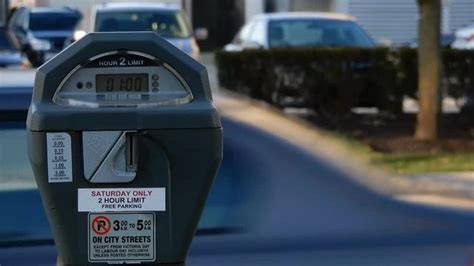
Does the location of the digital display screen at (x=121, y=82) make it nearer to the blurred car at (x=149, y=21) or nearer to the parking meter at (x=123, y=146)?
the parking meter at (x=123, y=146)

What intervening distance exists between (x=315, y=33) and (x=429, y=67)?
3.53m

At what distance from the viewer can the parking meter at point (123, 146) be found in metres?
2.69

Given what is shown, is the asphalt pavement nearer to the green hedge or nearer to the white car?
the green hedge

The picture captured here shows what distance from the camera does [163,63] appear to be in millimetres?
2752

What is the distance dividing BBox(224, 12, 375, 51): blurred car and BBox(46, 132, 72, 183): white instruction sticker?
11.6 m

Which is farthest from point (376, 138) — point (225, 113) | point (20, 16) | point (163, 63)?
point (20, 16)

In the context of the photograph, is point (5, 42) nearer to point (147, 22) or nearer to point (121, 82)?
point (147, 22)

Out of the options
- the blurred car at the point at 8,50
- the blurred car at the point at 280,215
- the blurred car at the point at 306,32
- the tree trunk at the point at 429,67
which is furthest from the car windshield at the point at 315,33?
the blurred car at the point at 280,215

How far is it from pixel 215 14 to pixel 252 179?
2552 centimetres

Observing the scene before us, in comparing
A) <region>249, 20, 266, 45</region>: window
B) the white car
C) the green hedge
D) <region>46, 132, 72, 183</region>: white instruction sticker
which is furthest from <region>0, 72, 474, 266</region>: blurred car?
the white car

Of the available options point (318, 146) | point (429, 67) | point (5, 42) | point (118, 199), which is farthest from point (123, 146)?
point (5, 42)

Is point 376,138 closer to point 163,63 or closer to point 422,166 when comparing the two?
point 422,166

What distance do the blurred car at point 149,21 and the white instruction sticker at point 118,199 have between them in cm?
1239

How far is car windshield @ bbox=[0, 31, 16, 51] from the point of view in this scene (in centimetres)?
1722
